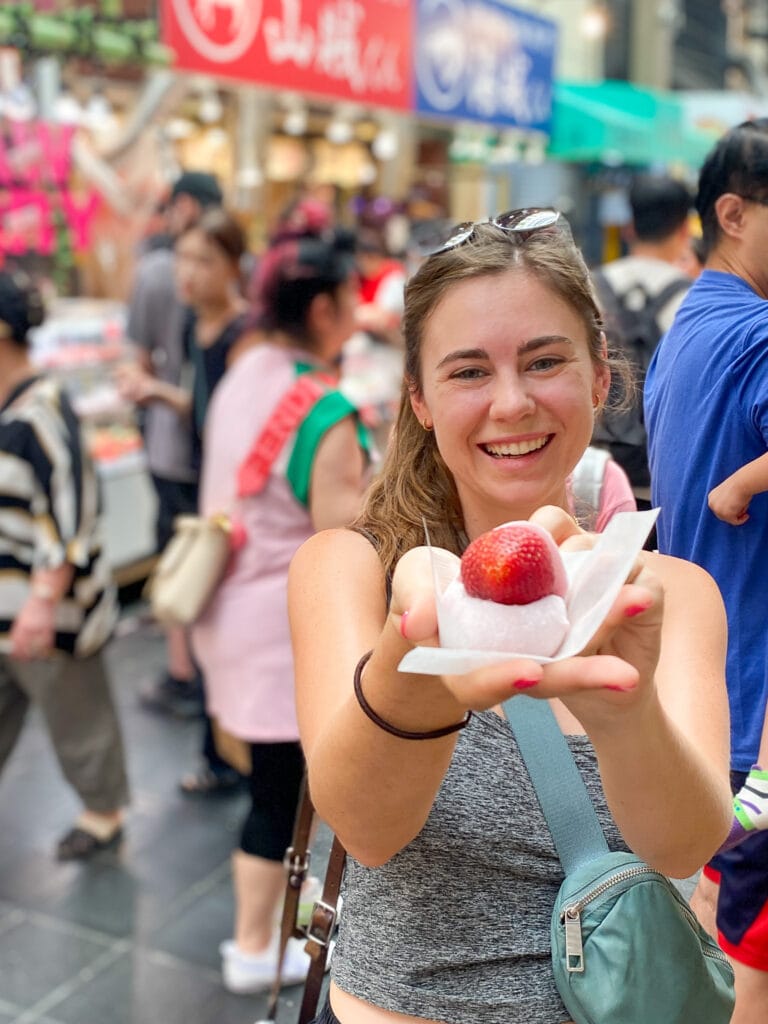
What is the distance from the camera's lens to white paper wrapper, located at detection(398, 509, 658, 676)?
0.90m

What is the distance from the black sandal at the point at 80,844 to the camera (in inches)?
155

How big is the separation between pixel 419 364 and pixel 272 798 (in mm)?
1949

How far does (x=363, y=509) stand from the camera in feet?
4.97

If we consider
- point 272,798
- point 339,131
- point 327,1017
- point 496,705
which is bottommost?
point 272,798

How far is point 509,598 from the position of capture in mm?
926

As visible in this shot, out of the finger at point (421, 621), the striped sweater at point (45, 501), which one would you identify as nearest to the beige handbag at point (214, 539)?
the striped sweater at point (45, 501)

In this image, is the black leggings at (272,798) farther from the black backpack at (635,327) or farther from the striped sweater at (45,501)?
the black backpack at (635,327)

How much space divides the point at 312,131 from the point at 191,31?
7491 millimetres

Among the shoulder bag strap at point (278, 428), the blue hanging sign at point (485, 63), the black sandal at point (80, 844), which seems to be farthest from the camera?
the blue hanging sign at point (485, 63)

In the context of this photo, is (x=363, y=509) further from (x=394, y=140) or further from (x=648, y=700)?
(x=394, y=140)

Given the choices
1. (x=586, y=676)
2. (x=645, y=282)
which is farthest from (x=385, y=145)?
(x=586, y=676)

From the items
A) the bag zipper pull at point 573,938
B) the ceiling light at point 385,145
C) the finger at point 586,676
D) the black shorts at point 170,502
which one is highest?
the ceiling light at point 385,145

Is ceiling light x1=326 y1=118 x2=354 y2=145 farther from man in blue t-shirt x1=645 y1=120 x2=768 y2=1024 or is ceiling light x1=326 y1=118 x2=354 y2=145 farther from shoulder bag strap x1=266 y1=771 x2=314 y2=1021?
shoulder bag strap x1=266 y1=771 x2=314 y2=1021

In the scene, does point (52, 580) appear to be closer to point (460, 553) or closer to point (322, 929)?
point (322, 929)
